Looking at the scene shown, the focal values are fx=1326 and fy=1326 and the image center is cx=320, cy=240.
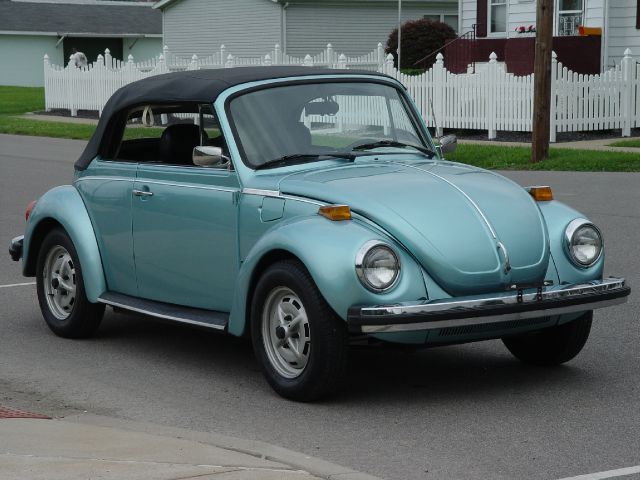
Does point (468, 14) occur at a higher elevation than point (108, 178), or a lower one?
higher

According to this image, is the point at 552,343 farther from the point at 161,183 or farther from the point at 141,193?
the point at 141,193

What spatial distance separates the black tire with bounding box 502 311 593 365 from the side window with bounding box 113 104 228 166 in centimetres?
204

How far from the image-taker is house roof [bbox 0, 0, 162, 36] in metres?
68.2

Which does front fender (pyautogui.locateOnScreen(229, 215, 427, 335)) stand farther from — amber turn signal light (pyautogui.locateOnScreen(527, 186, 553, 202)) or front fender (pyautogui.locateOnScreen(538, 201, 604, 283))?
amber turn signal light (pyautogui.locateOnScreen(527, 186, 553, 202))

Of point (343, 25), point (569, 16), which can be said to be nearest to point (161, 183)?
point (569, 16)

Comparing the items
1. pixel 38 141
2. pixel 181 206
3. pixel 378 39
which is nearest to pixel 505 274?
pixel 181 206

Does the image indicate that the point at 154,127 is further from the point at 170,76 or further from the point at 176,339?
the point at 176,339

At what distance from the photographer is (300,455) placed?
5816mm

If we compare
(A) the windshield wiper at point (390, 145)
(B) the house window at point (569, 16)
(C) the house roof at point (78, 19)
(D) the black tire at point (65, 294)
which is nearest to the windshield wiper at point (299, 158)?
(A) the windshield wiper at point (390, 145)

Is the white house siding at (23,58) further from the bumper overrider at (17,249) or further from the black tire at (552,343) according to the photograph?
the black tire at (552,343)

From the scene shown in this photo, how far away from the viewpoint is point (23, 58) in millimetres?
68250

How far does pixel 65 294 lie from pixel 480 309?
3330 millimetres

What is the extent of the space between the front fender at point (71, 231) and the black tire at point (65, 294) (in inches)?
3.4

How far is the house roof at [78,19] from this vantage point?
224 ft
